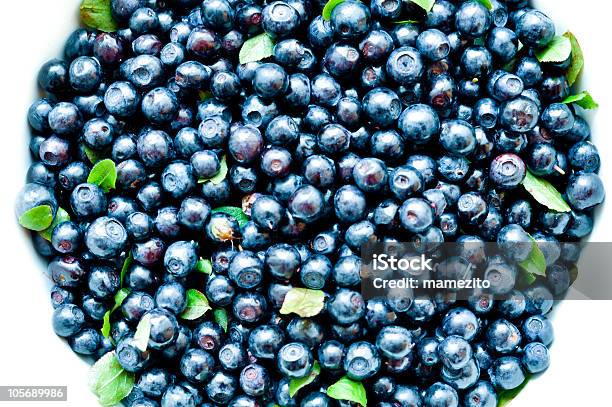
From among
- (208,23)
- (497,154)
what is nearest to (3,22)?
(208,23)

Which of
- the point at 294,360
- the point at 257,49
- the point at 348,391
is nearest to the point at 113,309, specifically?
the point at 294,360

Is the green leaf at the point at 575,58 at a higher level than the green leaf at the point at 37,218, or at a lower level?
higher

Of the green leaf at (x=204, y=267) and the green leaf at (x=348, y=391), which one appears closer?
the green leaf at (x=348, y=391)

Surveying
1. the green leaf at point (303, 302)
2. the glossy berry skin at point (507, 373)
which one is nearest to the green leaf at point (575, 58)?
the glossy berry skin at point (507, 373)

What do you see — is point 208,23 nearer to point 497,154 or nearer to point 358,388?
point 497,154

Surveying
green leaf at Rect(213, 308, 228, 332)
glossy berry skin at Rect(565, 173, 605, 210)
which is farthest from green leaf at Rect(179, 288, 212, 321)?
glossy berry skin at Rect(565, 173, 605, 210)

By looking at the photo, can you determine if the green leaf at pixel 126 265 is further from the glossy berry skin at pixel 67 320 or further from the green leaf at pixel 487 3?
the green leaf at pixel 487 3

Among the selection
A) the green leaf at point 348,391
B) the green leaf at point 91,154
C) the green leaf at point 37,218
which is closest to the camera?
the green leaf at point 348,391
